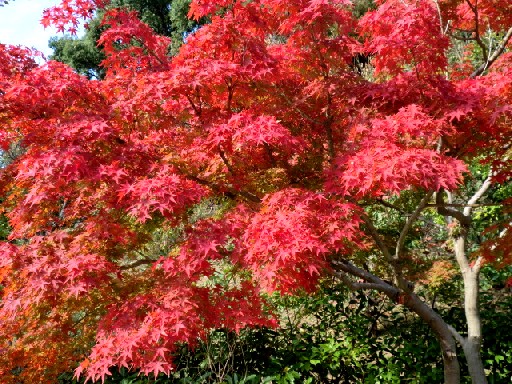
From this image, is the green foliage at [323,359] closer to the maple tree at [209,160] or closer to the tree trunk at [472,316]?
the tree trunk at [472,316]

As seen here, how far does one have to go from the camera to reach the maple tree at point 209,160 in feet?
8.31

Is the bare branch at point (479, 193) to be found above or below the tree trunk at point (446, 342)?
above

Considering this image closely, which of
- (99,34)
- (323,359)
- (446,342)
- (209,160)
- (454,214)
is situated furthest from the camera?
(99,34)

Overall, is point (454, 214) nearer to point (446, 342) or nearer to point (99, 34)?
point (446, 342)

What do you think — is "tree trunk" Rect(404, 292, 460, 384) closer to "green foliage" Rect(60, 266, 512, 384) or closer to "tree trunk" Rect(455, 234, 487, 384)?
"tree trunk" Rect(455, 234, 487, 384)

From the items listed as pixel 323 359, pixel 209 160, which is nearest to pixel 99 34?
pixel 209 160

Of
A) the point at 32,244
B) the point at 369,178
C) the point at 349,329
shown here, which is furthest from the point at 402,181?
the point at 349,329

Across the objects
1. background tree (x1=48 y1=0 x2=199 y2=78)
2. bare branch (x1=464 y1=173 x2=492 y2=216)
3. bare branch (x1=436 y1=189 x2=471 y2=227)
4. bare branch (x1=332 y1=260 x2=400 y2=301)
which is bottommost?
bare branch (x1=332 y1=260 x2=400 y2=301)

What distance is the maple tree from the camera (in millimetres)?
2533

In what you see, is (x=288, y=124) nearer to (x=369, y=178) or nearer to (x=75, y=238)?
(x=369, y=178)

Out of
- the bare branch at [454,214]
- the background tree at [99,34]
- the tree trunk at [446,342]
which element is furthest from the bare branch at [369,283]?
the background tree at [99,34]

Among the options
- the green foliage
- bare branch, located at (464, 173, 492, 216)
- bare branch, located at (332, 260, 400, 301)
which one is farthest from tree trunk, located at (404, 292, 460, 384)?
bare branch, located at (464, 173, 492, 216)

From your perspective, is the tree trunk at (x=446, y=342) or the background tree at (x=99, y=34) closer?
the tree trunk at (x=446, y=342)

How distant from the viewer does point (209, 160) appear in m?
3.17
